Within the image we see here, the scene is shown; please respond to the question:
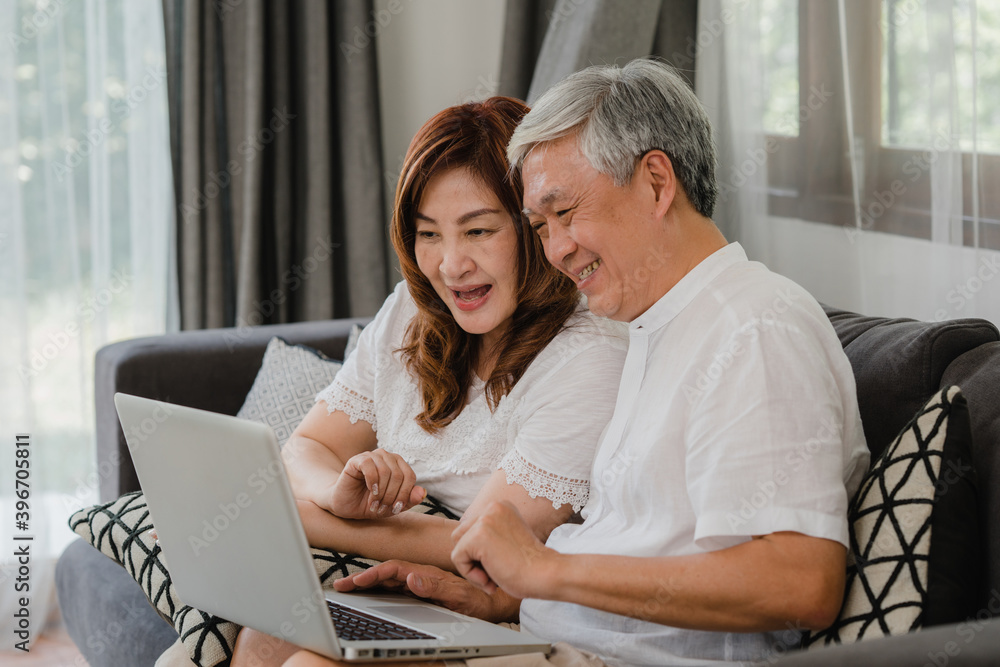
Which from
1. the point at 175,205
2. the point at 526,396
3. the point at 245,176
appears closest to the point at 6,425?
the point at 175,205

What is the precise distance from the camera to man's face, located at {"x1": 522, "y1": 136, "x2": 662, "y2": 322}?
1.15 m

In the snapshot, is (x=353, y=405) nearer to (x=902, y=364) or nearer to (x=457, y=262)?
(x=457, y=262)

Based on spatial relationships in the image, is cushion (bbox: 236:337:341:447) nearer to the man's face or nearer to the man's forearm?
the man's face

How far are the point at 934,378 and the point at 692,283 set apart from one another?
345 millimetres

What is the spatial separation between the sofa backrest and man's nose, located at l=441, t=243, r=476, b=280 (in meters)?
0.58

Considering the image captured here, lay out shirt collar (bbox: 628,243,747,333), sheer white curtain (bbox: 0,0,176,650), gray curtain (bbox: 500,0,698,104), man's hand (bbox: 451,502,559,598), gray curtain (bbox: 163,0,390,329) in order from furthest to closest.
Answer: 1. gray curtain (bbox: 163,0,390,329)
2. sheer white curtain (bbox: 0,0,176,650)
3. gray curtain (bbox: 500,0,698,104)
4. shirt collar (bbox: 628,243,747,333)
5. man's hand (bbox: 451,502,559,598)

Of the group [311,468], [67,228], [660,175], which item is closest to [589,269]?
[660,175]

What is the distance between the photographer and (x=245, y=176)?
2.81 meters

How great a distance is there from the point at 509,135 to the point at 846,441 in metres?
0.72

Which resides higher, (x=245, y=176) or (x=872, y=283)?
(x=245, y=176)

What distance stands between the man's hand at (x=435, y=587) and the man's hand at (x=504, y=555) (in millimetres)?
222

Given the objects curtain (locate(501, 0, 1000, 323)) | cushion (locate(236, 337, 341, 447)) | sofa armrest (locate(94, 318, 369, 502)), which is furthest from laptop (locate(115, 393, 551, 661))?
curtain (locate(501, 0, 1000, 323))

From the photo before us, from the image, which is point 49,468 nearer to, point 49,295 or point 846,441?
point 49,295

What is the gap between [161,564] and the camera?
4.85 feet
